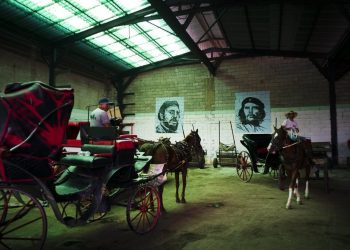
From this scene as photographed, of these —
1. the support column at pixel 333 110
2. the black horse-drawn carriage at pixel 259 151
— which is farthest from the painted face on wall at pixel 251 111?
the black horse-drawn carriage at pixel 259 151

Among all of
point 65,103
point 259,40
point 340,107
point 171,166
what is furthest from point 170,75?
point 65,103

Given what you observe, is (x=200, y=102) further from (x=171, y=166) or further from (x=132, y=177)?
(x=132, y=177)

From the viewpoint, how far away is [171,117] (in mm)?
15781

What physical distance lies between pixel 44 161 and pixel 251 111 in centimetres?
1228

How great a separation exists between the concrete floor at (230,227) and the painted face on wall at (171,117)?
8133 millimetres

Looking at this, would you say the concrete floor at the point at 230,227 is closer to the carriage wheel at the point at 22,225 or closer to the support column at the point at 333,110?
the carriage wheel at the point at 22,225

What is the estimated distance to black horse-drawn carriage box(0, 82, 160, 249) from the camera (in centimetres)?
316

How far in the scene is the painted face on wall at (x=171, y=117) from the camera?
15656 mm

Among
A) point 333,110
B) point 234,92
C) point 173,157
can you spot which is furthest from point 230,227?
point 234,92

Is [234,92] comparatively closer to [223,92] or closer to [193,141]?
[223,92]

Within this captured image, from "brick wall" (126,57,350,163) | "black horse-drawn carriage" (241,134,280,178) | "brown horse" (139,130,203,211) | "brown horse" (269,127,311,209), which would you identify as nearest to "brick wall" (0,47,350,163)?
"brick wall" (126,57,350,163)

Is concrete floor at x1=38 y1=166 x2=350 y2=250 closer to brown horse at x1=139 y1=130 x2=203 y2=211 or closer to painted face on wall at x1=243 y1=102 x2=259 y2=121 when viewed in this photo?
brown horse at x1=139 y1=130 x2=203 y2=211

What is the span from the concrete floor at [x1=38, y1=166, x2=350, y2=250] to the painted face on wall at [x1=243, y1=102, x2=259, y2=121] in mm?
6928

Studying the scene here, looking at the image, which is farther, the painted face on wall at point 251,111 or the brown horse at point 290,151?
the painted face on wall at point 251,111
